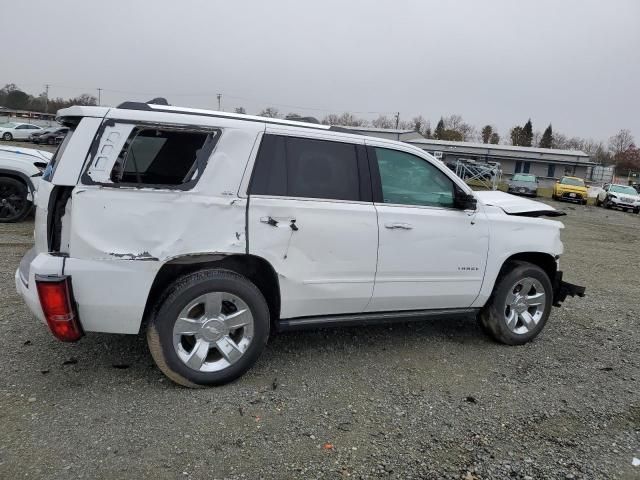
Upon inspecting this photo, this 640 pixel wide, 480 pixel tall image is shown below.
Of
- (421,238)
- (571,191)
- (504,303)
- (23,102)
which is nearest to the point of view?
(421,238)

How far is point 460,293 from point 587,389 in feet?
4.04

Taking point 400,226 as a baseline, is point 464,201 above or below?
above

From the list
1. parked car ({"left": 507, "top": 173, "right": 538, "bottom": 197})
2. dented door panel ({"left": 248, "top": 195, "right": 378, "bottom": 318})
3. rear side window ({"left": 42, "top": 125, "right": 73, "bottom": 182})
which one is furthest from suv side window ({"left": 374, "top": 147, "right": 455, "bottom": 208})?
parked car ({"left": 507, "top": 173, "right": 538, "bottom": 197})

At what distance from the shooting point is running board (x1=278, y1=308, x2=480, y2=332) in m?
3.84

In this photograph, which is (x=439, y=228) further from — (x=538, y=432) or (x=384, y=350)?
(x=538, y=432)

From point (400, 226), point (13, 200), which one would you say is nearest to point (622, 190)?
point (400, 226)

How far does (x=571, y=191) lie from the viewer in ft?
98.5

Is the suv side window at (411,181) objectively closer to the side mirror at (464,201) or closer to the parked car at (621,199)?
the side mirror at (464,201)

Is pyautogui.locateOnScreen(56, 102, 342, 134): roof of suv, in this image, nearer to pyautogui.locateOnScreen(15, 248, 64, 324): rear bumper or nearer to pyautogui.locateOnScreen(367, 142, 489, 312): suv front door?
pyautogui.locateOnScreen(367, 142, 489, 312): suv front door

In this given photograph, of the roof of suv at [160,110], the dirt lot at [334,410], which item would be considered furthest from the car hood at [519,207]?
the roof of suv at [160,110]

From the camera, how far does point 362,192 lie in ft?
13.1

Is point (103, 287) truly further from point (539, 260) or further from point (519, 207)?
point (539, 260)

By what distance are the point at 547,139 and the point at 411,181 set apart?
351 feet

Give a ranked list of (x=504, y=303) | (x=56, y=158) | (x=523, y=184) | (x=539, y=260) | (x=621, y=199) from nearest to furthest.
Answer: (x=56, y=158) → (x=504, y=303) → (x=539, y=260) → (x=621, y=199) → (x=523, y=184)
